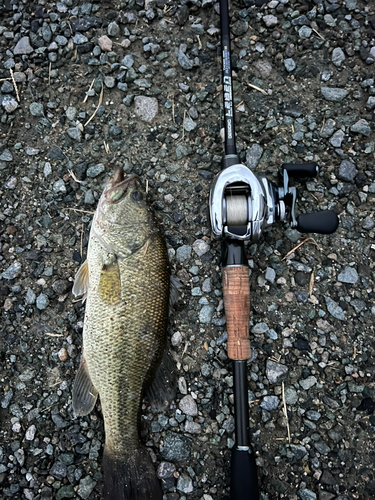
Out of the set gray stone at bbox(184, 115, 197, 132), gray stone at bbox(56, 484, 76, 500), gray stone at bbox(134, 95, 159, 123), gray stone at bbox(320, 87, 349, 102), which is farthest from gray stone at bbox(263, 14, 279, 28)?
gray stone at bbox(56, 484, 76, 500)

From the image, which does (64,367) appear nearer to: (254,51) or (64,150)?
(64,150)

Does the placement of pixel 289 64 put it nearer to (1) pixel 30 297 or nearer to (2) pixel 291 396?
(2) pixel 291 396

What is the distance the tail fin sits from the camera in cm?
272

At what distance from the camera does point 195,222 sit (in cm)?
317

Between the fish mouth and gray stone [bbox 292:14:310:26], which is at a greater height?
gray stone [bbox 292:14:310:26]

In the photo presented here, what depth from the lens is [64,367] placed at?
9.98ft

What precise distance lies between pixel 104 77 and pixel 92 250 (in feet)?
5.32

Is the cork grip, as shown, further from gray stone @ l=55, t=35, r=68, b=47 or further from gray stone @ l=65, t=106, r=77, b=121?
gray stone @ l=55, t=35, r=68, b=47

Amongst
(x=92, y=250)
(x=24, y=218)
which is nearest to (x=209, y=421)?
(x=92, y=250)

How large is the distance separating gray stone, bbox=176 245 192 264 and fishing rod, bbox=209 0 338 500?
417 mm

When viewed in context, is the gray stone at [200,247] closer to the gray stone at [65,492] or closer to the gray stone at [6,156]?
the gray stone at [6,156]

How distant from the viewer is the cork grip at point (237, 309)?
2674 mm

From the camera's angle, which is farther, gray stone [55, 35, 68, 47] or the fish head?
gray stone [55, 35, 68, 47]

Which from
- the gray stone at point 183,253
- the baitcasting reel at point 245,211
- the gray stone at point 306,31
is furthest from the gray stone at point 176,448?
the gray stone at point 306,31
